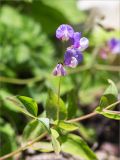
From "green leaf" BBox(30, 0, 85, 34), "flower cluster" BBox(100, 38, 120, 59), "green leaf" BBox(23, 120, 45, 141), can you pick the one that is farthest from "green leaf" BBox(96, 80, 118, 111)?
A: "green leaf" BBox(30, 0, 85, 34)

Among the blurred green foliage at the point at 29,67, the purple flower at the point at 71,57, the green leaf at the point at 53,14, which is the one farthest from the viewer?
the green leaf at the point at 53,14

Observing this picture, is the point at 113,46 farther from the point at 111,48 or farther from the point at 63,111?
the point at 63,111

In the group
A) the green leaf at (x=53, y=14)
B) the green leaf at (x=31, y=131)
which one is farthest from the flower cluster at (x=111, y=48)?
the green leaf at (x=31, y=131)

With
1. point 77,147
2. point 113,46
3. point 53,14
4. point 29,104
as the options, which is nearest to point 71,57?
point 29,104

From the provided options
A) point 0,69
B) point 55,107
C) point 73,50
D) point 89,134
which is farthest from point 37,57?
point 73,50

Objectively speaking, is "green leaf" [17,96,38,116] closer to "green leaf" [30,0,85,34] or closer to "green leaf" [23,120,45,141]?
"green leaf" [23,120,45,141]

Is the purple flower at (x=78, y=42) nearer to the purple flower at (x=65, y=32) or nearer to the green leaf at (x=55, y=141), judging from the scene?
the purple flower at (x=65, y=32)

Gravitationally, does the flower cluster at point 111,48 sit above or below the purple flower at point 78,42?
below
